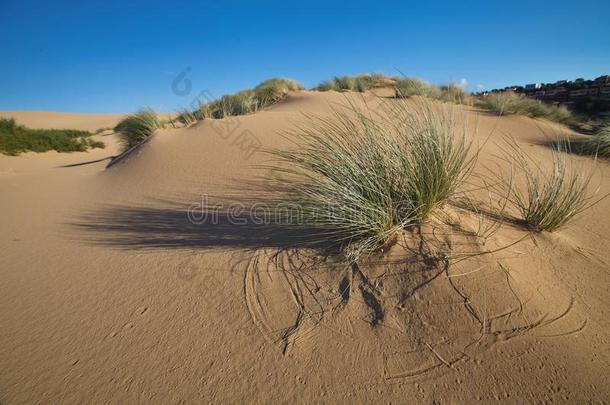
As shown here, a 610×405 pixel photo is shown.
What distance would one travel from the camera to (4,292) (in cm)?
210

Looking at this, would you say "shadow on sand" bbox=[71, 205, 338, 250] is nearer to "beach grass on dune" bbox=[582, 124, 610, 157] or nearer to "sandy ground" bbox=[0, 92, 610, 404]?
"sandy ground" bbox=[0, 92, 610, 404]

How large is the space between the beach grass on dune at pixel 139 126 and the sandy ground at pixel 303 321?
5.90 m

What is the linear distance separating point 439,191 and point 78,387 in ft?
7.72

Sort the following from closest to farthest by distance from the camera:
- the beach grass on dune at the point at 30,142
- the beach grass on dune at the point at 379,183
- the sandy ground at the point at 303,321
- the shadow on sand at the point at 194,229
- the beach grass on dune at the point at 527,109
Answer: the sandy ground at the point at 303,321 → the beach grass on dune at the point at 379,183 → the shadow on sand at the point at 194,229 → the beach grass on dune at the point at 527,109 → the beach grass on dune at the point at 30,142

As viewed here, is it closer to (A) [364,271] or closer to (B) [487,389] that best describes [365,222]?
(A) [364,271]

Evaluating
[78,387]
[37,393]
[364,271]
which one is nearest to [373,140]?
[364,271]

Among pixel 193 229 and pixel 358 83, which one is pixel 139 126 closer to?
pixel 193 229

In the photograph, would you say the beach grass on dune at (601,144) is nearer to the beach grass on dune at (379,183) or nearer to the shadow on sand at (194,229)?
the beach grass on dune at (379,183)

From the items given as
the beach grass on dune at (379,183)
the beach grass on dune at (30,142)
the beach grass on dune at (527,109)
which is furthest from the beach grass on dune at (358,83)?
the beach grass on dune at (30,142)

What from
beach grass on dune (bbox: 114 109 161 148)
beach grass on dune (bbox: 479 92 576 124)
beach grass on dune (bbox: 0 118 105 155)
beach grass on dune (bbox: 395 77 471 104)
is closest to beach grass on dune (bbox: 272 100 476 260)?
beach grass on dune (bbox: 395 77 471 104)

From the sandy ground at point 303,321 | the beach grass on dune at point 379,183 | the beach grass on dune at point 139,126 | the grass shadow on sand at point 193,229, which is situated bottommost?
the sandy ground at point 303,321

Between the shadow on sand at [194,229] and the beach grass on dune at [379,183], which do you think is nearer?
the beach grass on dune at [379,183]

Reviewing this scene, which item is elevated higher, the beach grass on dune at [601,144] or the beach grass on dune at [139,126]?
the beach grass on dune at [139,126]

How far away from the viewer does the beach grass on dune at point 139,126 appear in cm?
780
